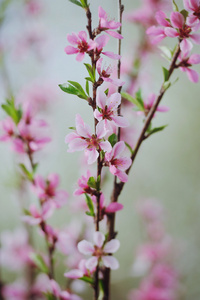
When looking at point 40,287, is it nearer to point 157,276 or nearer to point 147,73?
point 157,276

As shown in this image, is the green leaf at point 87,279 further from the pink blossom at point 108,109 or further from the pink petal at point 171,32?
the pink petal at point 171,32

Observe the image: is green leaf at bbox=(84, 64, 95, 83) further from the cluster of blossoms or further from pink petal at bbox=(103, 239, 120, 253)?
the cluster of blossoms

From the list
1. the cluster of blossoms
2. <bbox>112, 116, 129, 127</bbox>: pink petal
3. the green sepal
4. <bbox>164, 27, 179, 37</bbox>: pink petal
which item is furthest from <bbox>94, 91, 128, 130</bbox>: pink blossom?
the cluster of blossoms

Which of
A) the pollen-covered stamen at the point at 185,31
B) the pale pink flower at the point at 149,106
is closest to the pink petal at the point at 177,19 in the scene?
the pollen-covered stamen at the point at 185,31

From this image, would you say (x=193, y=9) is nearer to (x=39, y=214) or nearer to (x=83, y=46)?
(x=83, y=46)

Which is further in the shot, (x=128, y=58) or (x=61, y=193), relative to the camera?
(x=128, y=58)

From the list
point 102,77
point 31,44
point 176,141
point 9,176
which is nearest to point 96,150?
point 102,77
